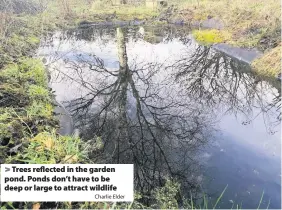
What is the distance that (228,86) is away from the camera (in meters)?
7.57

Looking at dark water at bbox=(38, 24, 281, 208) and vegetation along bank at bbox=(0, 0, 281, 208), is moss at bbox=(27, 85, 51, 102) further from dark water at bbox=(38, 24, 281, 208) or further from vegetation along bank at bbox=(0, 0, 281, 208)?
dark water at bbox=(38, 24, 281, 208)

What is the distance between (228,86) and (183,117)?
2.21 meters

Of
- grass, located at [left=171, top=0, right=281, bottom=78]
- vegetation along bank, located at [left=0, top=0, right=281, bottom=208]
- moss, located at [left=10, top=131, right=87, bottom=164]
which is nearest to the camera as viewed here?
moss, located at [left=10, top=131, right=87, bottom=164]

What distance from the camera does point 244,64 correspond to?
898 cm

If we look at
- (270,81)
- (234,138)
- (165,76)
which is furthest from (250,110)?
(165,76)

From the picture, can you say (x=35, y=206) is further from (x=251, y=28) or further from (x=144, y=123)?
(x=251, y=28)

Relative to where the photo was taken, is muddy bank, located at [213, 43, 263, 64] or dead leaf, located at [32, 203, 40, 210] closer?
dead leaf, located at [32, 203, 40, 210]

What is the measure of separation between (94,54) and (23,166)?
7490 mm

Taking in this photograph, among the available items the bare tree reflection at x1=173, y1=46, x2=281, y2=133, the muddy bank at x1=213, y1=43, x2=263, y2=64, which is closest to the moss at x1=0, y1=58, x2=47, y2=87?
the bare tree reflection at x1=173, y1=46, x2=281, y2=133

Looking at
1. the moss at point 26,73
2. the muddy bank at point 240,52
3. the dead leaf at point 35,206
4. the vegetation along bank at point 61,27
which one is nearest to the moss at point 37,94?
the vegetation along bank at point 61,27

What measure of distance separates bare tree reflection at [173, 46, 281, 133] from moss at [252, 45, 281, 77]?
0.24 meters

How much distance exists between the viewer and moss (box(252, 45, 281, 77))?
785 cm

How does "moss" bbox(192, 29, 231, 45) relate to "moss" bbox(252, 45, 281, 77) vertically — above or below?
above

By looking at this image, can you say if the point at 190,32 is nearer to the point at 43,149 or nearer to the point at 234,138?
the point at 234,138
